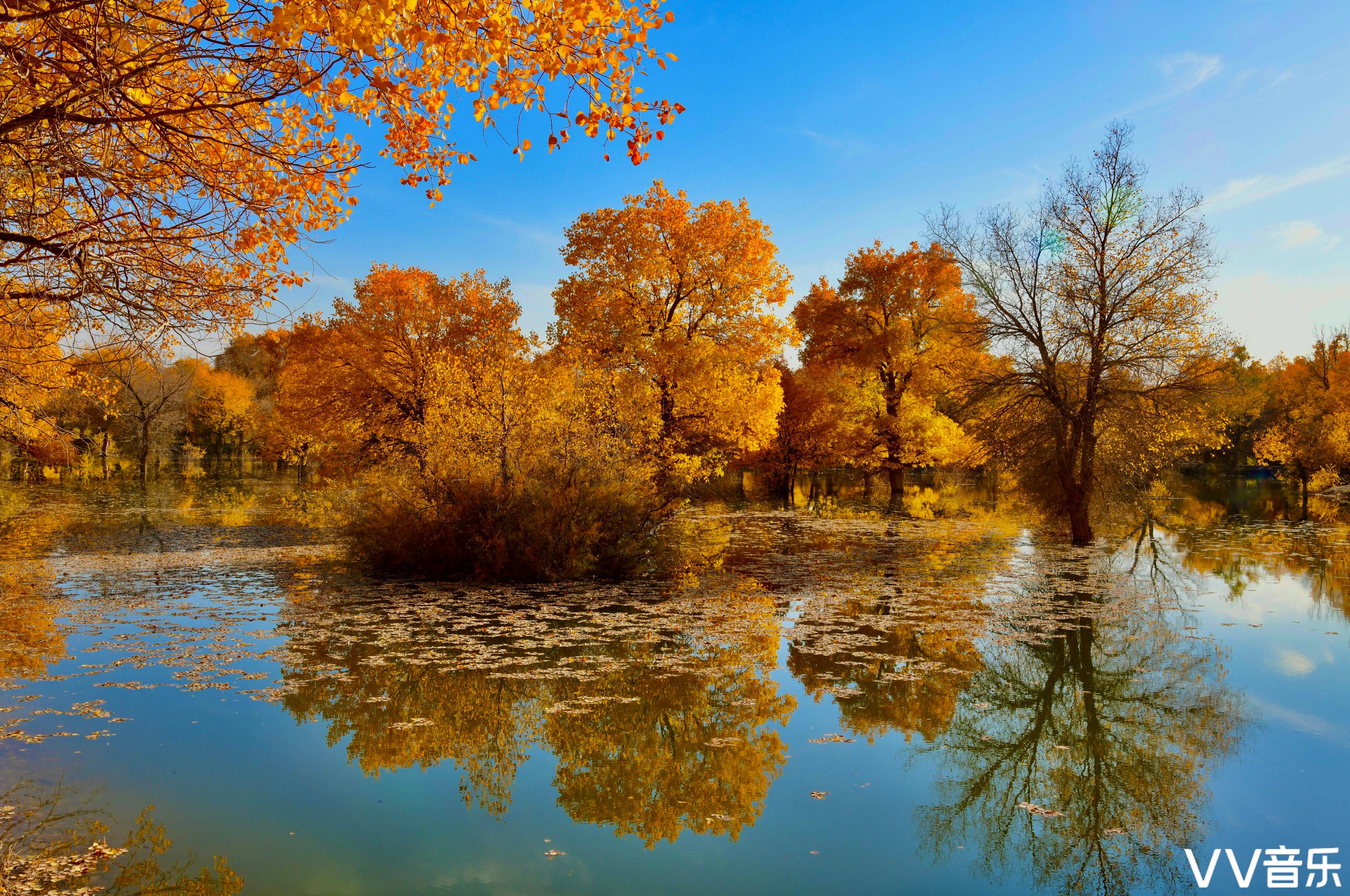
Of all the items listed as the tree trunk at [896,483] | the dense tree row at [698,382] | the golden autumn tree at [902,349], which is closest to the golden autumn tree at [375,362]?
the dense tree row at [698,382]

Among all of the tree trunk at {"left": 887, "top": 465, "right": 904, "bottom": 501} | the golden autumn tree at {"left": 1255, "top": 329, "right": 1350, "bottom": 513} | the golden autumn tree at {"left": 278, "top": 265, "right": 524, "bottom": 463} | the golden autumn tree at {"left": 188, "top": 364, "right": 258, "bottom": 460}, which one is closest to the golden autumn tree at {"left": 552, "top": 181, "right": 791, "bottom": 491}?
the golden autumn tree at {"left": 278, "top": 265, "right": 524, "bottom": 463}

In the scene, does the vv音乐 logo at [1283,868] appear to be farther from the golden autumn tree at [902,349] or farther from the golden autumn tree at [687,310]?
the golden autumn tree at [902,349]

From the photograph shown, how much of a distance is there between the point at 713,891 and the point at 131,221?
19.5ft

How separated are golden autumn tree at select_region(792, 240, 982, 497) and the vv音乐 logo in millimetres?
22952

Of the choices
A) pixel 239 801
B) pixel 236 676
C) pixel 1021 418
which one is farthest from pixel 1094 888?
pixel 1021 418

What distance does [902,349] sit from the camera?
26906 mm

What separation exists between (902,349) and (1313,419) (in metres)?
21.9

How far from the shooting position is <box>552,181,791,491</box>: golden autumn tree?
19875 mm

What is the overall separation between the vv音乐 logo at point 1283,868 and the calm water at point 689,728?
7 centimetres

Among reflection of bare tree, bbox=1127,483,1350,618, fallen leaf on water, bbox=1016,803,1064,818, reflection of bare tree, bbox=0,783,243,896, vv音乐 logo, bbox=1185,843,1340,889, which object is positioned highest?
reflection of bare tree, bbox=1127,483,1350,618

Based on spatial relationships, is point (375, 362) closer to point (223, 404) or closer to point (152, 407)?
point (152, 407)

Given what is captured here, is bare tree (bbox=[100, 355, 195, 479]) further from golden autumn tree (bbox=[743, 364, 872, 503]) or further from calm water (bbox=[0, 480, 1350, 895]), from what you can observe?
calm water (bbox=[0, 480, 1350, 895])

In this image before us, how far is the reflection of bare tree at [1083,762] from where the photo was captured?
160 inches

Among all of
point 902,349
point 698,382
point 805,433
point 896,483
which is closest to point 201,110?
point 698,382
